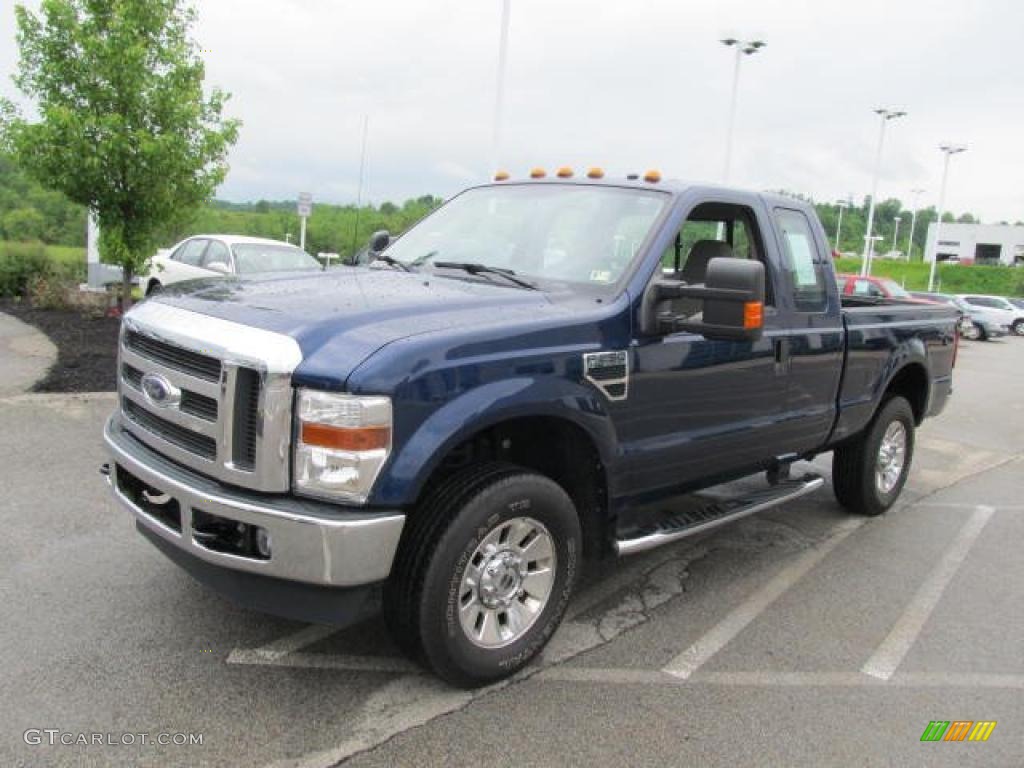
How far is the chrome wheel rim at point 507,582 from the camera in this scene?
3.17m

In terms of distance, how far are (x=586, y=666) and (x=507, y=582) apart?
583mm

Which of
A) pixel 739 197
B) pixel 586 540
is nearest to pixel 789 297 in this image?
pixel 739 197

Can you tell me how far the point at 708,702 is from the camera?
3309mm

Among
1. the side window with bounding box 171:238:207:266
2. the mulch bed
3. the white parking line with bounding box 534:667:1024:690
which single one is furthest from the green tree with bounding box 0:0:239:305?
the white parking line with bounding box 534:667:1024:690

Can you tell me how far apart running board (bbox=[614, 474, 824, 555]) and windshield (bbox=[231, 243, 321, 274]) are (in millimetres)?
9420

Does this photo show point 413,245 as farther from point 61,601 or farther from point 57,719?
point 57,719

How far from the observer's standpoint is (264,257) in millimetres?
13289

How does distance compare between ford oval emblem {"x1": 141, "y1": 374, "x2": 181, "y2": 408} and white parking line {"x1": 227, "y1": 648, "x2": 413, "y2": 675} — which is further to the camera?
white parking line {"x1": 227, "y1": 648, "x2": 413, "y2": 675}

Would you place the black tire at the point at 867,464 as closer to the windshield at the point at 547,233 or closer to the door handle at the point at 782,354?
the door handle at the point at 782,354

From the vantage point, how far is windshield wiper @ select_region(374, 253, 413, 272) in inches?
168

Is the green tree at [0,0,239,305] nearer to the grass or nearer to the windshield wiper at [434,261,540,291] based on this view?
the windshield wiper at [434,261,540,291]

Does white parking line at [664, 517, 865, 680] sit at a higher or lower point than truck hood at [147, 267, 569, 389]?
lower

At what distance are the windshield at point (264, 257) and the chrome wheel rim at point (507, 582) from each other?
10.2 m

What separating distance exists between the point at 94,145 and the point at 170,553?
8430mm
